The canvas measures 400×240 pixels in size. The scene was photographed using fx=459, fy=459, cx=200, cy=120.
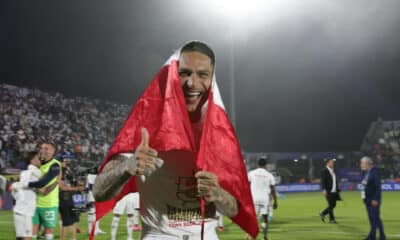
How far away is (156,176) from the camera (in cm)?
245

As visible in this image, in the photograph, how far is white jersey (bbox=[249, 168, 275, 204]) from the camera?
12.0 meters

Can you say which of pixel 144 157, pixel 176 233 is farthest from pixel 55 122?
pixel 144 157

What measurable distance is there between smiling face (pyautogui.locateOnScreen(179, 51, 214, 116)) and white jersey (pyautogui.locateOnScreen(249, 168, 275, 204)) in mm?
9726

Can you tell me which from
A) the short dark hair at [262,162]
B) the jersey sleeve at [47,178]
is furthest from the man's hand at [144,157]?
the short dark hair at [262,162]

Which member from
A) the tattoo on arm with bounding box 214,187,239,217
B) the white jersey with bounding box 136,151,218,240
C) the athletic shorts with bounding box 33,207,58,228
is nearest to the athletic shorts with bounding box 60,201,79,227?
the athletic shorts with bounding box 33,207,58,228

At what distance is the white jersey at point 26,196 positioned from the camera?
7516mm

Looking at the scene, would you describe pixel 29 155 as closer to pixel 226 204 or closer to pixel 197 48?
pixel 197 48

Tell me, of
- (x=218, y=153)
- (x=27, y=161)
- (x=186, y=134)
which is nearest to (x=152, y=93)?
(x=186, y=134)

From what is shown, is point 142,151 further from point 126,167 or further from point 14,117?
point 14,117

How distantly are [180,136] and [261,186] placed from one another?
10121 millimetres

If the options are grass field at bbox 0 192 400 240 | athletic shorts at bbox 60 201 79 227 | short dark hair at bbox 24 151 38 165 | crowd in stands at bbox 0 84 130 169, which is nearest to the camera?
short dark hair at bbox 24 151 38 165

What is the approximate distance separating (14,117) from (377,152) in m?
32.3

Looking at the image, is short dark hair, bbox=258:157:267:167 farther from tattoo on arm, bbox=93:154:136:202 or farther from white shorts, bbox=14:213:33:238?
tattoo on arm, bbox=93:154:136:202

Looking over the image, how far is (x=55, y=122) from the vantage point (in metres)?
33.2
